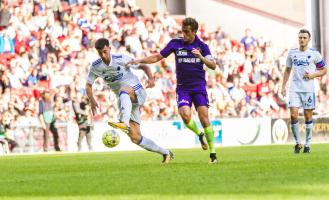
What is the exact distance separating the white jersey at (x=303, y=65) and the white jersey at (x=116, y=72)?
188 inches

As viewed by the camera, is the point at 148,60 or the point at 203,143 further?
the point at 203,143

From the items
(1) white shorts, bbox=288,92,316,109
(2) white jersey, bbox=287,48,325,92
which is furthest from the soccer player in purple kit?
(2) white jersey, bbox=287,48,325,92

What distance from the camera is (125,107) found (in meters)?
19.4

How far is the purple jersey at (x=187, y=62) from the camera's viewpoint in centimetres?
1958

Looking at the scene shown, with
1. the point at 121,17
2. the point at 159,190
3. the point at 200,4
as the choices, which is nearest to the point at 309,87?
the point at 159,190

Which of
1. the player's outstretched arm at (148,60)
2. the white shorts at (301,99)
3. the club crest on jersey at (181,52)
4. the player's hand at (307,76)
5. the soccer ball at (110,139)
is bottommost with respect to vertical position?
the soccer ball at (110,139)

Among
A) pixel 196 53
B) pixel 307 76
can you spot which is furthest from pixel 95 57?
pixel 196 53

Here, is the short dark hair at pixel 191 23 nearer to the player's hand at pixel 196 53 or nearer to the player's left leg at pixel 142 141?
the player's hand at pixel 196 53

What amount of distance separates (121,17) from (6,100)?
7.54 m

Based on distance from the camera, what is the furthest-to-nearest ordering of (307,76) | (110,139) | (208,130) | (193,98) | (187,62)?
1. (307,76)
2. (110,139)
3. (193,98)
4. (187,62)
5. (208,130)

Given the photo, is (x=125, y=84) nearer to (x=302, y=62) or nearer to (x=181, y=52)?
(x=181, y=52)

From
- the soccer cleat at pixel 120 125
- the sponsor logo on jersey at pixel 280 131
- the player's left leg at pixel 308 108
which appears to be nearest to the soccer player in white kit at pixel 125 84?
the soccer cleat at pixel 120 125

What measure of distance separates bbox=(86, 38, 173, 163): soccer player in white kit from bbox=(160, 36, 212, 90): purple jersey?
57cm

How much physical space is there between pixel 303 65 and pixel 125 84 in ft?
16.8
